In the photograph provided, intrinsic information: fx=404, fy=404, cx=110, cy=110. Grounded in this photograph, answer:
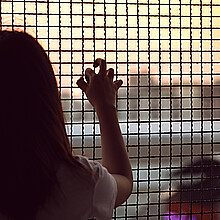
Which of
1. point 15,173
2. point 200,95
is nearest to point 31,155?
point 15,173

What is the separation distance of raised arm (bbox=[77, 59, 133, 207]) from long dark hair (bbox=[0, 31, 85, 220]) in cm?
6

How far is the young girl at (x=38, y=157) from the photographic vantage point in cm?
54

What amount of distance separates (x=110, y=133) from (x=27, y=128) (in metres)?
0.12

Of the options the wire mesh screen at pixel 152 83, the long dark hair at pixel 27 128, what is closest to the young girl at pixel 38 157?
the long dark hair at pixel 27 128

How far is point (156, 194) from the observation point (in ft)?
3.42

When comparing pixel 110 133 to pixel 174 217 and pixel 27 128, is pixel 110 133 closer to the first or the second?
pixel 27 128

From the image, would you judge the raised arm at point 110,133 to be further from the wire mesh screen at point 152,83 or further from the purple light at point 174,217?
the purple light at point 174,217

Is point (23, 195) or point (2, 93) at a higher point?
point (2, 93)

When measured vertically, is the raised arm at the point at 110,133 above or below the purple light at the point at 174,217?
above

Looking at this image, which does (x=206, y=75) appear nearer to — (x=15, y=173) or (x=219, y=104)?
(x=219, y=104)

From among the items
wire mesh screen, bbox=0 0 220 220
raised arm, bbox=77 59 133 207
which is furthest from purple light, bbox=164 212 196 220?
raised arm, bbox=77 59 133 207

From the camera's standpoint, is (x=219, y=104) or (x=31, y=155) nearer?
(x=31, y=155)

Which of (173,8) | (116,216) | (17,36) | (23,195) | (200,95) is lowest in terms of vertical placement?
(116,216)

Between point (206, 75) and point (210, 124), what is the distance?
0.13m
